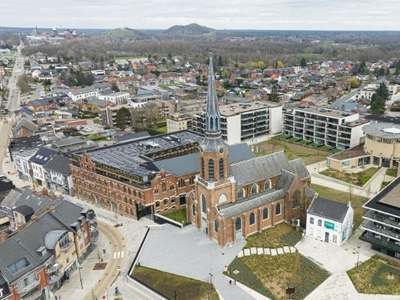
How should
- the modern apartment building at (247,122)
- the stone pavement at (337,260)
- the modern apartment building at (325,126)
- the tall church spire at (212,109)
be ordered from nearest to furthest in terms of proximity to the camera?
the stone pavement at (337,260)
the tall church spire at (212,109)
the modern apartment building at (325,126)
the modern apartment building at (247,122)

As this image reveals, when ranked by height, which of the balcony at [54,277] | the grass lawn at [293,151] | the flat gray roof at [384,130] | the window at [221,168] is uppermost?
the window at [221,168]

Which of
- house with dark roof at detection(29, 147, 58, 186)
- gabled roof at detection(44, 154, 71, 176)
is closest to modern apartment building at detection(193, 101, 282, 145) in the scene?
gabled roof at detection(44, 154, 71, 176)

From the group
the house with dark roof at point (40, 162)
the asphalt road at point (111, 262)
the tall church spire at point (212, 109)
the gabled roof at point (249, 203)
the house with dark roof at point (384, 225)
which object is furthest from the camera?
the house with dark roof at point (40, 162)

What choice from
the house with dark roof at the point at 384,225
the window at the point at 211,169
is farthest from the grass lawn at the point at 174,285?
the house with dark roof at the point at 384,225

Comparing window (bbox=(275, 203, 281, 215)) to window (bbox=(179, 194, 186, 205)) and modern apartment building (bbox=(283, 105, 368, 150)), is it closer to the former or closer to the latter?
window (bbox=(179, 194, 186, 205))

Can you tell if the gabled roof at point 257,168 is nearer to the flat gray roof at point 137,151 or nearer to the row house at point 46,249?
the flat gray roof at point 137,151
